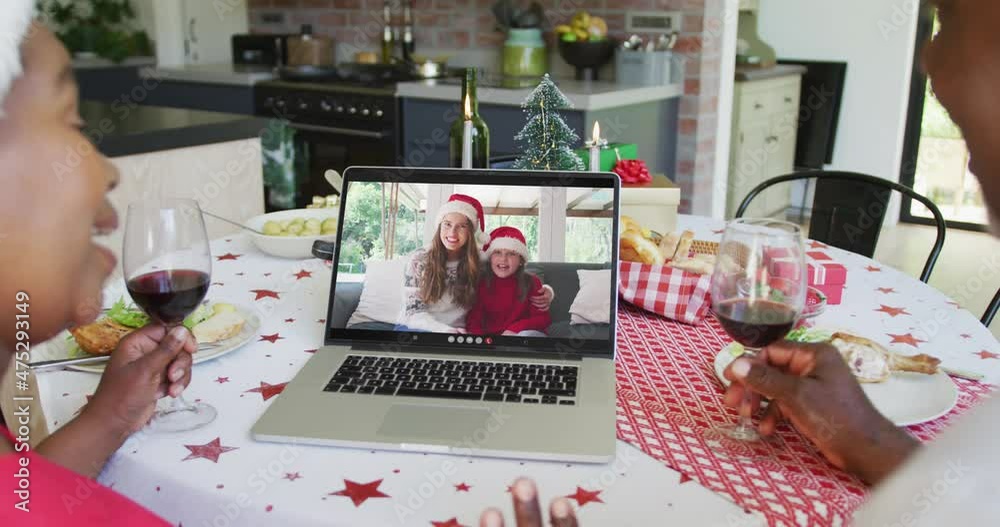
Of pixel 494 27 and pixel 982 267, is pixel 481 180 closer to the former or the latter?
pixel 494 27

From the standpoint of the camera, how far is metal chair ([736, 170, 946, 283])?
7.06ft

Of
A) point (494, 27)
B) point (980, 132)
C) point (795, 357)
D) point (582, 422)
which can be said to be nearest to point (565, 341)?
point (582, 422)

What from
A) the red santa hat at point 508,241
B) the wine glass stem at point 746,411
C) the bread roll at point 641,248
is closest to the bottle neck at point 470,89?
the bread roll at point 641,248

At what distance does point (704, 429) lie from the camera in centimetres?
100

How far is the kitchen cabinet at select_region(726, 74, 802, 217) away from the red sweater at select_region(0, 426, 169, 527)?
4.05 m

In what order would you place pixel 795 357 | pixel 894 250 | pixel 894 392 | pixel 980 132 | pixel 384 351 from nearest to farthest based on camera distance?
pixel 980 132 → pixel 795 357 → pixel 894 392 → pixel 384 351 → pixel 894 250

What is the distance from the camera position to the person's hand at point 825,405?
0.88 metres

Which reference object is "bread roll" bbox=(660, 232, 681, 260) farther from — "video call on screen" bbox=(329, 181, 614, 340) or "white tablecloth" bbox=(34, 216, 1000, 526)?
"white tablecloth" bbox=(34, 216, 1000, 526)

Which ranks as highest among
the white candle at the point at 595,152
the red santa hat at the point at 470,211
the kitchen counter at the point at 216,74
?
the kitchen counter at the point at 216,74

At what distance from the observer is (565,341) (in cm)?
115

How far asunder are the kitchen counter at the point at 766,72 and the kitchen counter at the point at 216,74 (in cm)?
230

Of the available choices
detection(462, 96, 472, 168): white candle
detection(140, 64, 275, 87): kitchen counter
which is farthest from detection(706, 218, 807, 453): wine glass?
detection(140, 64, 275, 87): kitchen counter

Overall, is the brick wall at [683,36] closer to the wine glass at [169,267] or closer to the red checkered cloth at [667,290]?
the red checkered cloth at [667,290]

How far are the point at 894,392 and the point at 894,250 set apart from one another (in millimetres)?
3788
